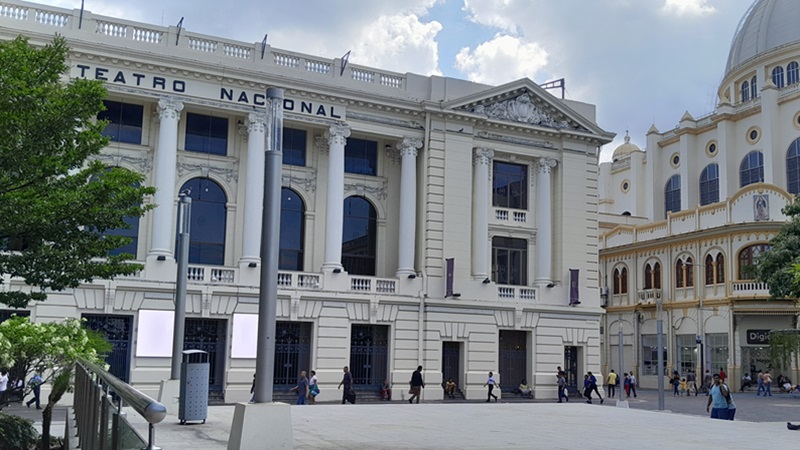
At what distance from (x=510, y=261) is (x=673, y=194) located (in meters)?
36.2

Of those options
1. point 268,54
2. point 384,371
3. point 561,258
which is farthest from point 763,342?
point 268,54

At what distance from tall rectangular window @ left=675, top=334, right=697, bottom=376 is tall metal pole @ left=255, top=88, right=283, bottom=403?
46729 mm

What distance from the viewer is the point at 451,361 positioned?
40062 millimetres

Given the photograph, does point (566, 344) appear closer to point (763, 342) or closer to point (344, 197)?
point (344, 197)

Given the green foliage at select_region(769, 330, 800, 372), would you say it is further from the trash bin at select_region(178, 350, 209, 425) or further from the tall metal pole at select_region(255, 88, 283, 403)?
the tall metal pole at select_region(255, 88, 283, 403)

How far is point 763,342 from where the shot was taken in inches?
2029

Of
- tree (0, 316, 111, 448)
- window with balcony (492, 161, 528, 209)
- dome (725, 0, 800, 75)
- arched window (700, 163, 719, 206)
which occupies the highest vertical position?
dome (725, 0, 800, 75)

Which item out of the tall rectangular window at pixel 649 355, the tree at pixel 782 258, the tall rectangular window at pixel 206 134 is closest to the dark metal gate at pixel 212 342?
the tall rectangular window at pixel 206 134

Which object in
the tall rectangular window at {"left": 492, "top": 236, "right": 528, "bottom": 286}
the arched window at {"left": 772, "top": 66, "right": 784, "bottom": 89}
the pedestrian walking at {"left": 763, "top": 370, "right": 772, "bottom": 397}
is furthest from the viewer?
the arched window at {"left": 772, "top": 66, "right": 784, "bottom": 89}

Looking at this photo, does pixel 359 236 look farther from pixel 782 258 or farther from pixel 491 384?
pixel 782 258

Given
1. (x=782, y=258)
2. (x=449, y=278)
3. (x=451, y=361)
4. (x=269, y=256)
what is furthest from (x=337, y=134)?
(x=269, y=256)

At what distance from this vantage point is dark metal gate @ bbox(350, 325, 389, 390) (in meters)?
38.2

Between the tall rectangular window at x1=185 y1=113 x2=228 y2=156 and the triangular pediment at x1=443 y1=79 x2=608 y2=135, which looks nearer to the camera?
the tall rectangular window at x1=185 y1=113 x2=228 y2=156

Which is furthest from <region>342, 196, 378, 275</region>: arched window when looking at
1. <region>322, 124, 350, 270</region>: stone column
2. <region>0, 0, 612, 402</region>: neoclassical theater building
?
<region>322, 124, 350, 270</region>: stone column
